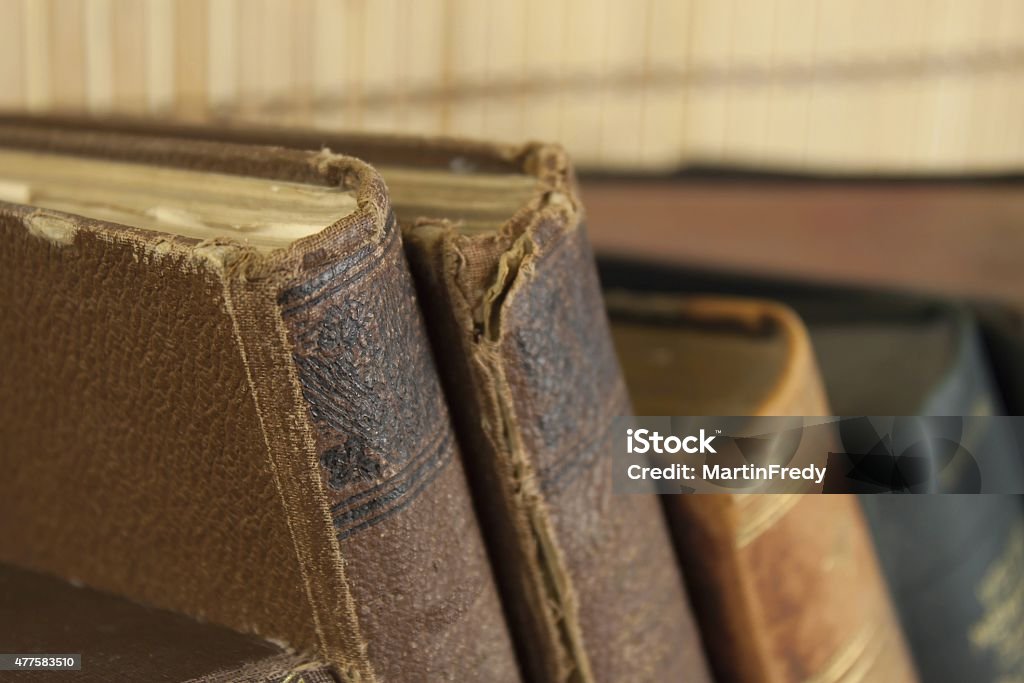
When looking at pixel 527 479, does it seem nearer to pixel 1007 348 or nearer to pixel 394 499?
pixel 394 499

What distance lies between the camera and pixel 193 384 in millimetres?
335

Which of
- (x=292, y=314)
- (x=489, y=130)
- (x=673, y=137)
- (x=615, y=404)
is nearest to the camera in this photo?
(x=292, y=314)

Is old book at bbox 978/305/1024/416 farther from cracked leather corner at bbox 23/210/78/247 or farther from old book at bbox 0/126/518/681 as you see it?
cracked leather corner at bbox 23/210/78/247

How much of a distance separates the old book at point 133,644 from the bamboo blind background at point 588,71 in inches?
14.8

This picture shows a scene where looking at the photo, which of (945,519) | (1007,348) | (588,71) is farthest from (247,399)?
(588,71)

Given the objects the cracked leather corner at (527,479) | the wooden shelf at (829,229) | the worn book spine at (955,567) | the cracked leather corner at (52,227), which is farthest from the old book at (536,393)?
the wooden shelf at (829,229)

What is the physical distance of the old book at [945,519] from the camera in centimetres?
67

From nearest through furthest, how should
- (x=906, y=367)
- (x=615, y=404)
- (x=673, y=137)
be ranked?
(x=615, y=404) < (x=906, y=367) < (x=673, y=137)

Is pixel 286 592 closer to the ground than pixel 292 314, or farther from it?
closer to the ground

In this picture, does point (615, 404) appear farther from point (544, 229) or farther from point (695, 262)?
point (695, 262)

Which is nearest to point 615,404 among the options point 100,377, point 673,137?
point 100,377

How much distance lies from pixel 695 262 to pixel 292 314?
2.57 ft

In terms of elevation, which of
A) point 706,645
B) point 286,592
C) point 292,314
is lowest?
point 706,645

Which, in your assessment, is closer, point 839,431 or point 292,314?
point 292,314
